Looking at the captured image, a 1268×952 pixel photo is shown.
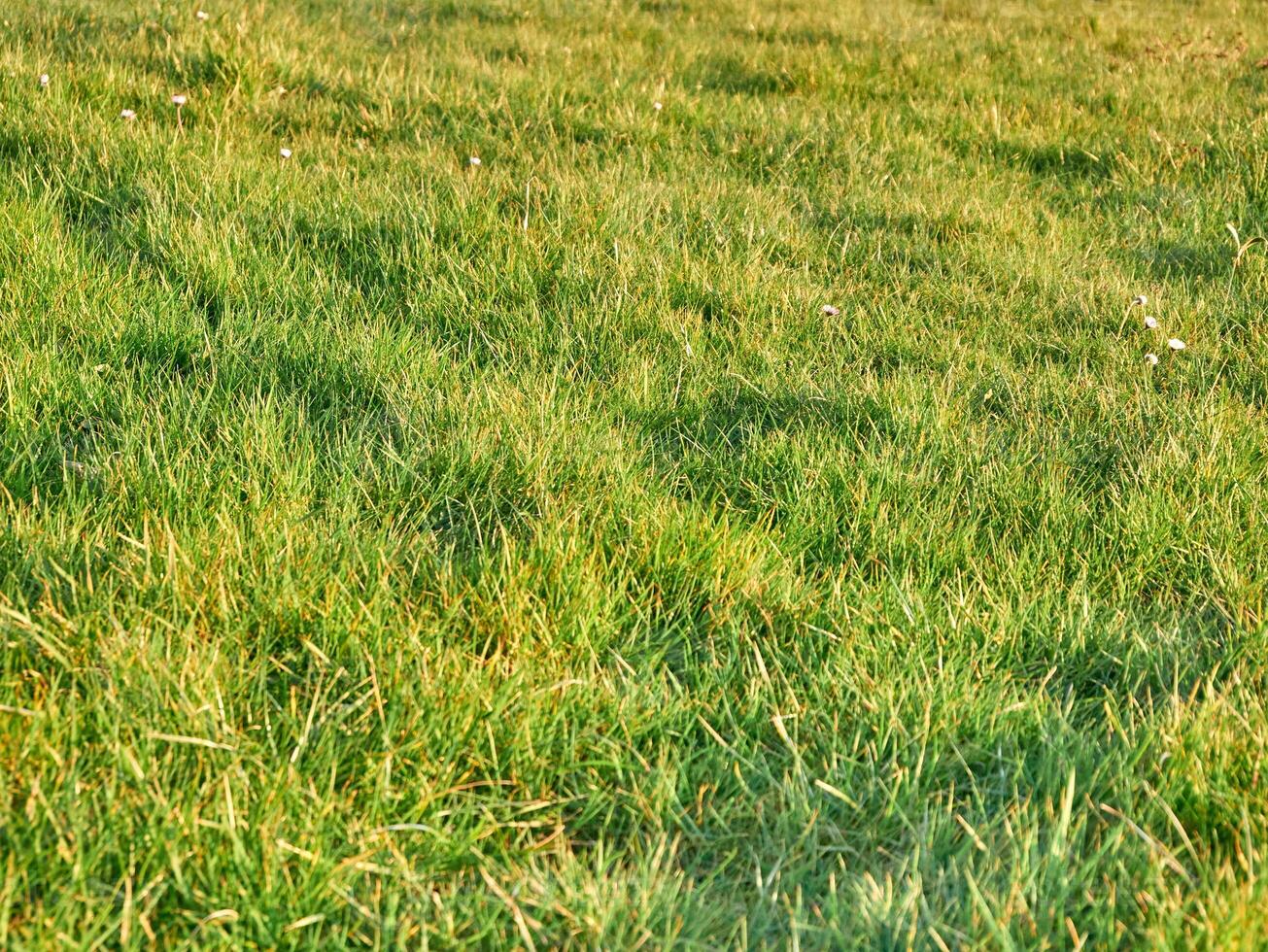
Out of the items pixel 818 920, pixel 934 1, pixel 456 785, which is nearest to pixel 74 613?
pixel 456 785

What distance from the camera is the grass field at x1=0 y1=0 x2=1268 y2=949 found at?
173 centimetres

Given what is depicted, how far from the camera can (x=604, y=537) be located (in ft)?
8.27

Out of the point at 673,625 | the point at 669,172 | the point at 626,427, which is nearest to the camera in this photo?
the point at 673,625

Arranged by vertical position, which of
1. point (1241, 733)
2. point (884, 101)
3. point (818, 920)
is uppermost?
point (884, 101)

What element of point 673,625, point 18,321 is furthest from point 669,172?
point 673,625

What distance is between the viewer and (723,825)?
6.15ft

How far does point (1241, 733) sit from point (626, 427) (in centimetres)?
162

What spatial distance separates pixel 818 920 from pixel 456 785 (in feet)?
1.95

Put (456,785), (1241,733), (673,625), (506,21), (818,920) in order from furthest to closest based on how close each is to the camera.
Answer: (506,21) < (673,625) < (1241,733) < (456,785) < (818,920)

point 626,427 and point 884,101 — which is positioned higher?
point 884,101

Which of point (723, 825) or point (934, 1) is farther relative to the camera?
point (934, 1)

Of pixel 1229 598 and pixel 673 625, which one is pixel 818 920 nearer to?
pixel 673 625

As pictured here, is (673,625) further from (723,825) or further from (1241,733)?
(1241,733)

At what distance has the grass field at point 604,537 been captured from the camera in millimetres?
1727
